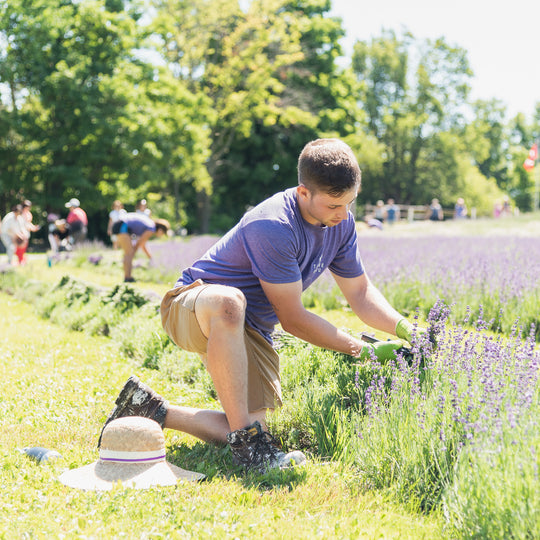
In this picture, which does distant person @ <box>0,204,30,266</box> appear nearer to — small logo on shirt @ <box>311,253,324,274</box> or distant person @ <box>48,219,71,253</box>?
distant person @ <box>48,219,71,253</box>

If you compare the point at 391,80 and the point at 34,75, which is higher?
the point at 391,80

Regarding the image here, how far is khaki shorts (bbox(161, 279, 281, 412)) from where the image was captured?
3301 millimetres

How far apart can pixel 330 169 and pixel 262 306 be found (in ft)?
2.88

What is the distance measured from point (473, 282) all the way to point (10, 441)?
17.3ft

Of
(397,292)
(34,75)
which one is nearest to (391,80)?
(34,75)

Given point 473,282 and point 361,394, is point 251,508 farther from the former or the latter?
point 473,282

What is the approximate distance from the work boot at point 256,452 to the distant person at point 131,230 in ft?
27.7

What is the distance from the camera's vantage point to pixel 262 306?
3512 millimetres

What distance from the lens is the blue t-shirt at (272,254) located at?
3.16m

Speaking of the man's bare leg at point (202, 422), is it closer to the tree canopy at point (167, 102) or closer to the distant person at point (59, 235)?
the distant person at point (59, 235)

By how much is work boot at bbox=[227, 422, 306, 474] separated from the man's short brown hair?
1215mm

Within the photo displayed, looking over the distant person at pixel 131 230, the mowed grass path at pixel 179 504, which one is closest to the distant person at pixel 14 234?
the distant person at pixel 131 230

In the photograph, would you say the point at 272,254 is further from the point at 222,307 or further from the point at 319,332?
the point at 319,332

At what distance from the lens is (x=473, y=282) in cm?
719
